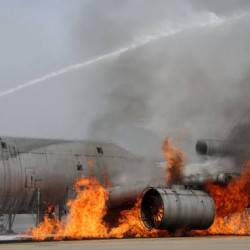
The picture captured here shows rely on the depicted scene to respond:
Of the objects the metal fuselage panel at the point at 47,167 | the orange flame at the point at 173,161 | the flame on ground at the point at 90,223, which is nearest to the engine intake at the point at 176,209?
the flame on ground at the point at 90,223

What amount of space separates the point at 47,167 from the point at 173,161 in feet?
36.5

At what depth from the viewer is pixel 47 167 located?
43844 millimetres

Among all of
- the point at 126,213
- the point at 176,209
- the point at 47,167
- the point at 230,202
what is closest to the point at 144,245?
the point at 176,209

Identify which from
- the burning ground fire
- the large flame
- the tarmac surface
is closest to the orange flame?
the burning ground fire

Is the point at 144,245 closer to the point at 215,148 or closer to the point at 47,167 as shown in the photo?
the point at 47,167

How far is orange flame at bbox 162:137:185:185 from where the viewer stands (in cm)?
4572

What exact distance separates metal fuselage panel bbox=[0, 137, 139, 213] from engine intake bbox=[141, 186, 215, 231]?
19.2 ft

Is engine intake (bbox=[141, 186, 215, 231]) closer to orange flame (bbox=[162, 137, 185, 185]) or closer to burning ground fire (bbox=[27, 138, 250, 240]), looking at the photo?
burning ground fire (bbox=[27, 138, 250, 240])

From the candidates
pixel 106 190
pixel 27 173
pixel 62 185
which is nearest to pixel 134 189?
pixel 106 190

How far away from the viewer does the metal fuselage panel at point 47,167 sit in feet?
137

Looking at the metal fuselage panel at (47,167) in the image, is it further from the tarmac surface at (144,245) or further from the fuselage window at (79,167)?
the tarmac surface at (144,245)

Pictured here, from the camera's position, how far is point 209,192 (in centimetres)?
4400

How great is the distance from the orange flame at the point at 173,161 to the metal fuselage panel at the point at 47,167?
4.23m

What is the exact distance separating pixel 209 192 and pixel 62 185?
491 inches
